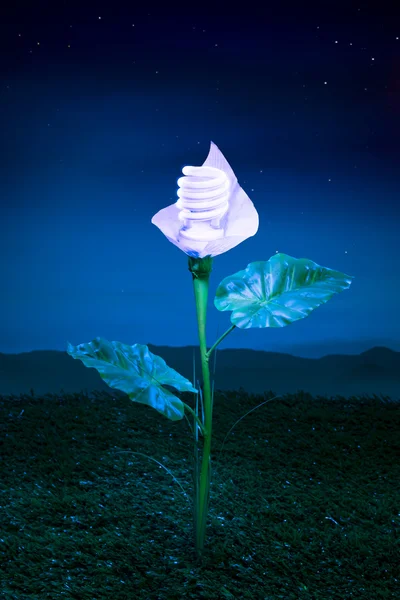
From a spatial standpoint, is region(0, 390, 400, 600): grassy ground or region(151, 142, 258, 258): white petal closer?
region(151, 142, 258, 258): white petal

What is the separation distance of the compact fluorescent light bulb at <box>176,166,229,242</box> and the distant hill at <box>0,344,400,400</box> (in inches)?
67.7

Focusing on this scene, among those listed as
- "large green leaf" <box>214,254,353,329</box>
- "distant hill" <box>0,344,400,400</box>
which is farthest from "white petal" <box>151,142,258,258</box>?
"distant hill" <box>0,344,400,400</box>

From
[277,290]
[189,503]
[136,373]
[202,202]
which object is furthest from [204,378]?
[189,503]

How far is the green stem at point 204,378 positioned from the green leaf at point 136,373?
73 mm

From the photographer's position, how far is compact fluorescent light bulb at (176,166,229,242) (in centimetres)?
162

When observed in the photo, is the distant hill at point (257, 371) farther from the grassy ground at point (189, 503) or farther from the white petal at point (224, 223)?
the white petal at point (224, 223)

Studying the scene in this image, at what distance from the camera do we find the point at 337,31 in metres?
2.97

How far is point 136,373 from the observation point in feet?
5.59

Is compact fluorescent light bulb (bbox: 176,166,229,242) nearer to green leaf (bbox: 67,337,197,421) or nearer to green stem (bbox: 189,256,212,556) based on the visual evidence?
green stem (bbox: 189,256,212,556)

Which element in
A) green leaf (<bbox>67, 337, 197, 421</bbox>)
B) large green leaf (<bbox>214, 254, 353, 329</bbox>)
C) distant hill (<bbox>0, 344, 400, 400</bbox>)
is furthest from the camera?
distant hill (<bbox>0, 344, 400, 400</bbox>)

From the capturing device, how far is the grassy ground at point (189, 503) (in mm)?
1780

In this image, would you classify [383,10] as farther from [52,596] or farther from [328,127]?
[52,596]

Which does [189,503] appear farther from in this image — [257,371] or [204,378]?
[257,371]

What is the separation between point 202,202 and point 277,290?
0.32 metres
